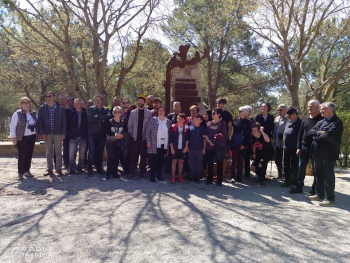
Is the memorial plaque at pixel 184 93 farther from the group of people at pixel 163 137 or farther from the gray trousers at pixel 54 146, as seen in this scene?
the gray trousers at pixel 54 146

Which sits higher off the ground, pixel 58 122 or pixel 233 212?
pixel 58 122

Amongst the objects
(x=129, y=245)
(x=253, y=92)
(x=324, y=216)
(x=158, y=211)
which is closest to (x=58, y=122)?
(x=158, y=211)

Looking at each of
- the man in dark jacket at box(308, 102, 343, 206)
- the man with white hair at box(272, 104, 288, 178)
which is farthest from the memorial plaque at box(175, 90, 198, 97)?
the man in dark jacket at box(308, 102, 343, 206)

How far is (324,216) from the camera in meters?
3.89

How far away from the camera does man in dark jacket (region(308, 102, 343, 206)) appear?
4.38 m

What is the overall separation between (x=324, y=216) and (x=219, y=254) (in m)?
1.90

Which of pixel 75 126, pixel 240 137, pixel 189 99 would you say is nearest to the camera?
pixel 240 137

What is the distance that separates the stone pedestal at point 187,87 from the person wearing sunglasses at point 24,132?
342 centimetres

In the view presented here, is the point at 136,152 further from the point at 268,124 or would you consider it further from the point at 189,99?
the point at 268,124

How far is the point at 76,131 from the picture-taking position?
616 cm

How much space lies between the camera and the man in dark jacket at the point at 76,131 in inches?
242

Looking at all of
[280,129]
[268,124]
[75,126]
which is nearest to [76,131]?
[75,126]

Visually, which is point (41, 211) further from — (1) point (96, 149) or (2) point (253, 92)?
(2) point (253, 92)

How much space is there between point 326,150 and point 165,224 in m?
2.66
